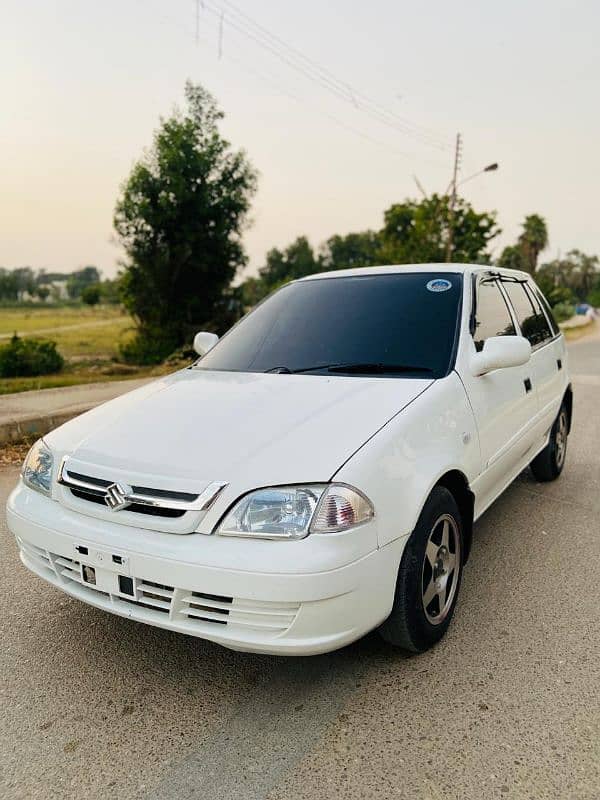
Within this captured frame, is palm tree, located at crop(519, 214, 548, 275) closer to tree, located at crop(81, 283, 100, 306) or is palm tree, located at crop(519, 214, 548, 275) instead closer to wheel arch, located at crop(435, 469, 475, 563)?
tree, located at crop(81, 283, 100, 306)

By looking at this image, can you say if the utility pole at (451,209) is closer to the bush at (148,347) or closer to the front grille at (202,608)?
the bush at (148,347)

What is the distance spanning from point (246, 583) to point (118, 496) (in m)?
0.59

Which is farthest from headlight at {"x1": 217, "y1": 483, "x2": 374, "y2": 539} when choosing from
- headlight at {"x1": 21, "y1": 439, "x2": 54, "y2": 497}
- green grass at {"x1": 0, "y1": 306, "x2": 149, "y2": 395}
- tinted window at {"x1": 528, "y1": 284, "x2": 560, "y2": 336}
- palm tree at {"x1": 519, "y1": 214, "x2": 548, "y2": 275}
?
palm tree at {"x1": 519, "y1": 214, "x2": 548, "y2": 275}

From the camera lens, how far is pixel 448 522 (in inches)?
109

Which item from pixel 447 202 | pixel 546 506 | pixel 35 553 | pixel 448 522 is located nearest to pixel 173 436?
pixel 35 553

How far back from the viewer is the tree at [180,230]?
21953 mm

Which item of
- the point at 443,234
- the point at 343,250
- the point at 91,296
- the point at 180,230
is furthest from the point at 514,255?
the point at 343,250

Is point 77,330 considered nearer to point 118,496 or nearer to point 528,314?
point 528,314

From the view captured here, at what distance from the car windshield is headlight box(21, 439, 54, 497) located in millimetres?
1097

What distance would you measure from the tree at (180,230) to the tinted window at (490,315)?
1848 cm

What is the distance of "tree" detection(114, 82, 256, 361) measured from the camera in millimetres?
21953

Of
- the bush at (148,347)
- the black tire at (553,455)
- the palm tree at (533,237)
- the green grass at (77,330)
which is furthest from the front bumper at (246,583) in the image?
the palm tree at (533,237)

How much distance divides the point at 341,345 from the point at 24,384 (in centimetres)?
985

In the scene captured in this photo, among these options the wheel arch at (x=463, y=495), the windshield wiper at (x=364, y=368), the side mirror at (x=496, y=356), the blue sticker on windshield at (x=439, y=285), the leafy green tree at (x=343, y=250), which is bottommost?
the wheel arch at (x=463, y=495)
